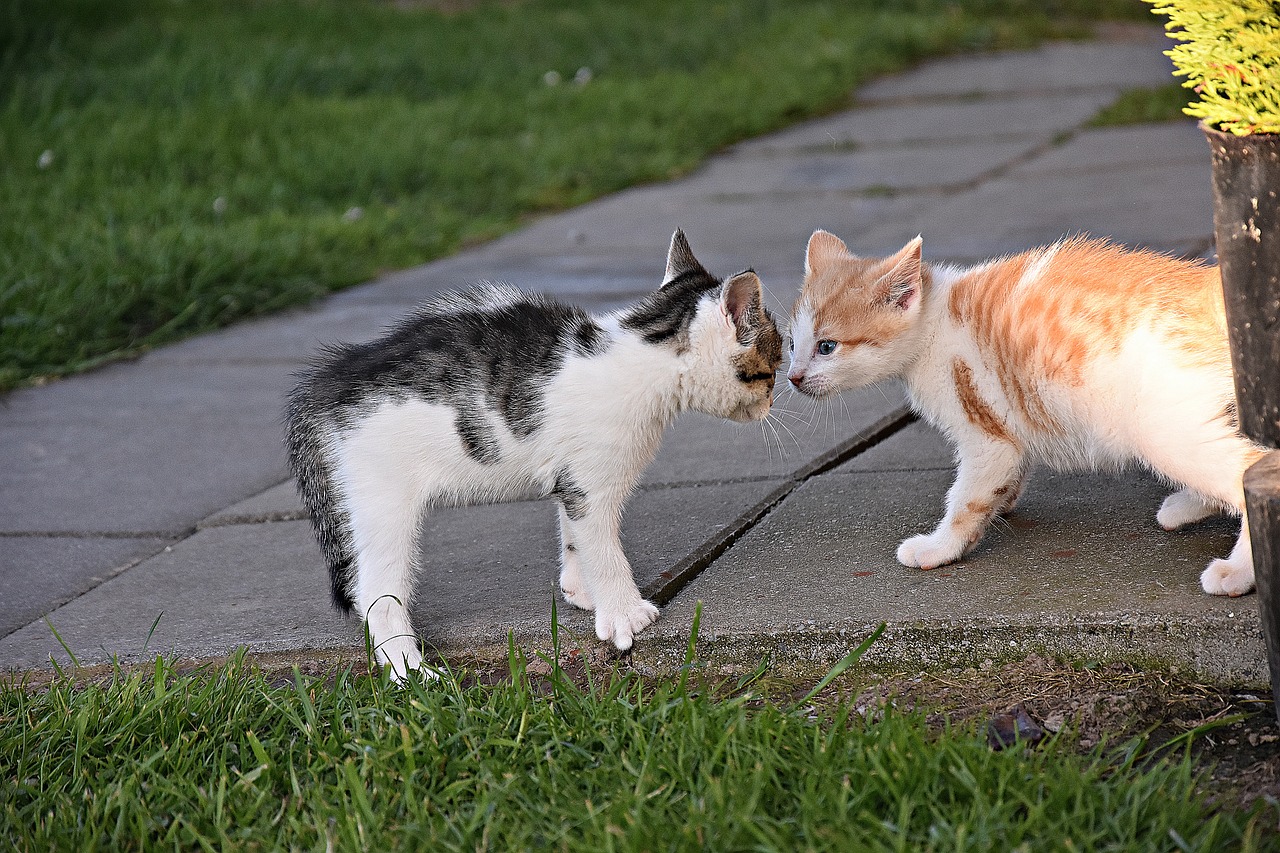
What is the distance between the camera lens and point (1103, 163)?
303 inches

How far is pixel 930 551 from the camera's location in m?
3.14

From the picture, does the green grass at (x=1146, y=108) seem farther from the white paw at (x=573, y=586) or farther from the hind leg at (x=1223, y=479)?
the white paw at (x=573, y=586)

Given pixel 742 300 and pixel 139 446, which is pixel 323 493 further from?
pixel 139 446

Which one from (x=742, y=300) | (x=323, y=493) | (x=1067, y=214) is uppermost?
(x=742, y=300)

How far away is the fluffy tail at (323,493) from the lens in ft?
10.3

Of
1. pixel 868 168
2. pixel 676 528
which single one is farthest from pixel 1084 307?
pixel 868 168

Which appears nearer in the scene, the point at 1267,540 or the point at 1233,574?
the point at 1267,540

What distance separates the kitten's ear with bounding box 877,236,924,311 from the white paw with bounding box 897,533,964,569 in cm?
64

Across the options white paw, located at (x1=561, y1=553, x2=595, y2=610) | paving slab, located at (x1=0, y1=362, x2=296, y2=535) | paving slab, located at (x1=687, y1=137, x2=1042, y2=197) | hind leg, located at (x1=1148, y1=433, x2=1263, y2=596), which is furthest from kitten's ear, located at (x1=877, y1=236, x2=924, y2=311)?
paving slab, located at (x1=687, y1=137, x2=1042, y2=197)

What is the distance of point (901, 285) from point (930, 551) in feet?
2.43

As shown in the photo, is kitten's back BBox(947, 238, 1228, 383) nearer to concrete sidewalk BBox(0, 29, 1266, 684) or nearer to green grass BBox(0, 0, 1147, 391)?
concrete sidewalk BBox(0, 29, 1266, 684)

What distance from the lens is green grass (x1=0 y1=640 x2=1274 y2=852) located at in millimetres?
2229

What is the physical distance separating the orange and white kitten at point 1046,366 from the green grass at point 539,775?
2.38 feet

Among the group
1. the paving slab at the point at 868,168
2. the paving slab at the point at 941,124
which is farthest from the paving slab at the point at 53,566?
the paving slab at the point at 941,124
